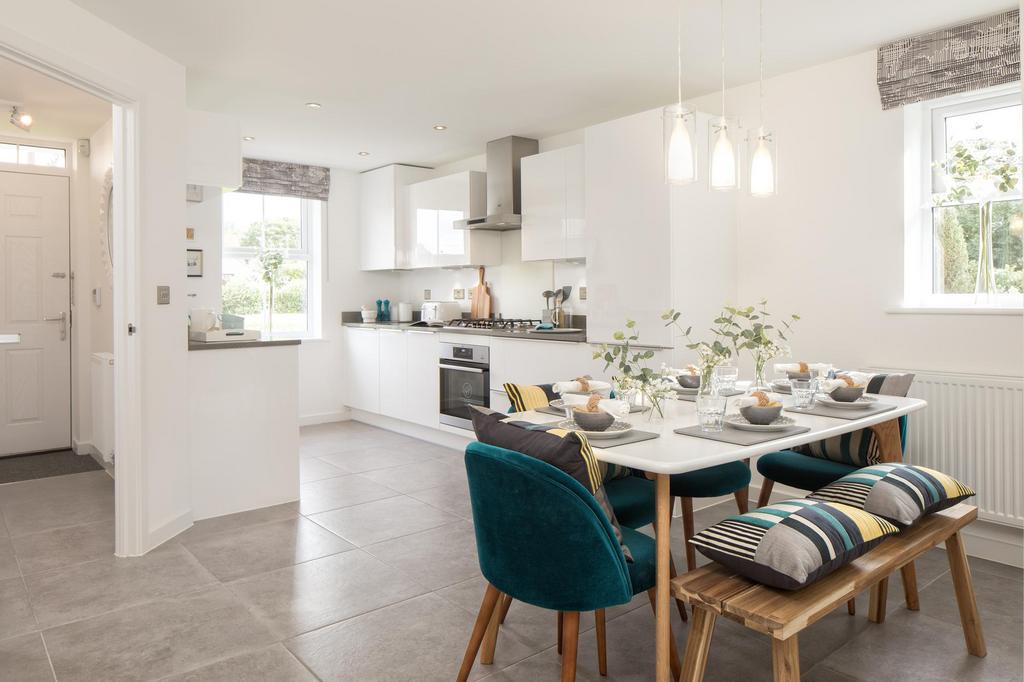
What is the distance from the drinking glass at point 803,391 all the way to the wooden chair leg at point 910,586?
69cm

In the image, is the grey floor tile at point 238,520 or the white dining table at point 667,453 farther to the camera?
the grey floor tile at point 238,520

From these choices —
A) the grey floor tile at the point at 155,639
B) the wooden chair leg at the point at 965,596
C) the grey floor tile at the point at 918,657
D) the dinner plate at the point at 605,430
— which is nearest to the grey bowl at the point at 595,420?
the dinner plate at the point at 605,430

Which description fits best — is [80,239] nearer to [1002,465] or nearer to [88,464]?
[88,464]

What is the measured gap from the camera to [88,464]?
4879 mm

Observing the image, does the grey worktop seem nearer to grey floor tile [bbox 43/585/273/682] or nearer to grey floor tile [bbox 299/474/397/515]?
grey floor tile [bbox 299/474/397/515]

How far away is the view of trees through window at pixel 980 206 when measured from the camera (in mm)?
3191

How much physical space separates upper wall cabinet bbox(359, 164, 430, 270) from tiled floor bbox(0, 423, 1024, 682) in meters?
3.17

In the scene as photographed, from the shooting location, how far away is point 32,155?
204 inches

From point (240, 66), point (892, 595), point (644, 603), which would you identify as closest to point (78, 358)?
point (240, 66)

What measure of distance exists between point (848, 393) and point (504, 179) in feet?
11.1

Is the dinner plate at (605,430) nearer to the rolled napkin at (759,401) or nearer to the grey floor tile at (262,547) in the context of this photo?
the rolled napkin at (759,401)

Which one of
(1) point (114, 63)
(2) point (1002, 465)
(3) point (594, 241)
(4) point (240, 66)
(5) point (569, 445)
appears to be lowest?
(2) point (1002, 465)

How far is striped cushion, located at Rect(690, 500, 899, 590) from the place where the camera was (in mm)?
1601

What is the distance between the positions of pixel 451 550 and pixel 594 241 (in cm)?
199
